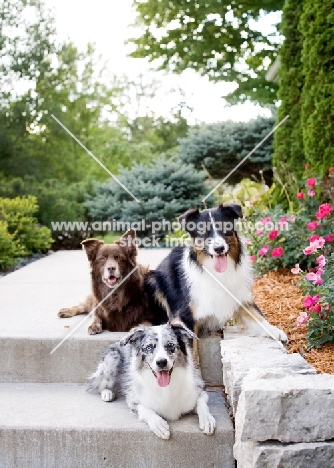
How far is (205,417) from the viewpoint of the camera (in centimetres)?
336

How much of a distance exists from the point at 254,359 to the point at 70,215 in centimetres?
961

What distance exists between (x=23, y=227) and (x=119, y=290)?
5896 millimetres

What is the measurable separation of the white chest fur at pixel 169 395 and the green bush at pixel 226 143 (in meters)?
11.1

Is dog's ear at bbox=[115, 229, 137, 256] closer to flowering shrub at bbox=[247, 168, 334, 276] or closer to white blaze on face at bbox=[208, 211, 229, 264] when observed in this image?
white blaze on face at bbox=[208, 211, 229, 264]

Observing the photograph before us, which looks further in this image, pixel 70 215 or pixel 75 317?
pixel 70 215

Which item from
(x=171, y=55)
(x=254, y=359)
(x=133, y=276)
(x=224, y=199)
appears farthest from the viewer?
(x=171, y=55)

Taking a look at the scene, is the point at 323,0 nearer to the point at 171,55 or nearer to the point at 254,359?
the point at 254,359

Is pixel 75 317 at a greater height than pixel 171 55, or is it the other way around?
pixel 171 55

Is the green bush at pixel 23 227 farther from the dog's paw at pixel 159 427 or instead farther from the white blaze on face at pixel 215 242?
the dog's paw at pixel 159 427

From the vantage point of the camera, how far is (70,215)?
41.3 ft

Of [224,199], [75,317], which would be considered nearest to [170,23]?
[224,199]

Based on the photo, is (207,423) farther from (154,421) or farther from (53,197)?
(53,197)

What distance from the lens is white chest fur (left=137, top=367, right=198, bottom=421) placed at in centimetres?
344

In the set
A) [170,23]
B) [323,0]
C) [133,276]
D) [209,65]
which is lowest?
[133,276]
